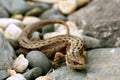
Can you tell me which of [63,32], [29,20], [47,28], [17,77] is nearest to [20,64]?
[17,77]

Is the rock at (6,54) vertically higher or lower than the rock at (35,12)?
lower

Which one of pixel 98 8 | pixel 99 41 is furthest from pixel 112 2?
pixel 99 41

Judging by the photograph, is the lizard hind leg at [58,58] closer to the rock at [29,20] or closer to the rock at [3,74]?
the rock at [3,74]

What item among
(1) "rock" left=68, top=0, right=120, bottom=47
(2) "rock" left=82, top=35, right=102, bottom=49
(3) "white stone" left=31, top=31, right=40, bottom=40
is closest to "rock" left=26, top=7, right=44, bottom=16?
(1) "rock" left=68, top=0, right=120, bottom=47

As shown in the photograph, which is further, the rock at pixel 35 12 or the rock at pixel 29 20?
the rock at pixel 35 12

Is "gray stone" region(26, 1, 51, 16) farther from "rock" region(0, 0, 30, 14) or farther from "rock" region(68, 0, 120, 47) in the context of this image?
"rock" region(68, 0, 120, 47)

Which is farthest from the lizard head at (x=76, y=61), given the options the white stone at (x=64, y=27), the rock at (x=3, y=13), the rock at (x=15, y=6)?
the rock at (x=15, y=6)

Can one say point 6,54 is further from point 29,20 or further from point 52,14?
point 52,14
